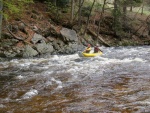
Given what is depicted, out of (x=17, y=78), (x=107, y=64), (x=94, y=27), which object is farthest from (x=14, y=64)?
(x=94, y=27)

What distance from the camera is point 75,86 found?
11711 millimetres

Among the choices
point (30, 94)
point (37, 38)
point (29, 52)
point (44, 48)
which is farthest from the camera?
point (37, 38)

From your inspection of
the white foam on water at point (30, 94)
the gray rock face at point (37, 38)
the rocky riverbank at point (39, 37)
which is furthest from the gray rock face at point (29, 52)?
the white foam on water at point (30, 94)

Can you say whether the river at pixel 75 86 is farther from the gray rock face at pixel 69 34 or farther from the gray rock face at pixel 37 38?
the gray rock face at pixel 69 34

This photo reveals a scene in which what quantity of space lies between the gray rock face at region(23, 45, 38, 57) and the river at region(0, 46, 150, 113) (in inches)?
73.1

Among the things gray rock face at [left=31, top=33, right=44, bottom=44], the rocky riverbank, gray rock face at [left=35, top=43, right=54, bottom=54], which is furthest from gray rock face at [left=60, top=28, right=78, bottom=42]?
gray rock face at [left=31, top=33, right=44, bottom=44]

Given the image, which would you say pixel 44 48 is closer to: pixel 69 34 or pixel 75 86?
pixel 69 34

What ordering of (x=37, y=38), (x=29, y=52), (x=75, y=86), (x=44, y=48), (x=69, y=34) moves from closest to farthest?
(x=75, y=86), (x=29, y=52), (x=44, y=48), (x=37, y=38), (x=69, y=34)

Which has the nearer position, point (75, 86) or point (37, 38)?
point (75, 86)

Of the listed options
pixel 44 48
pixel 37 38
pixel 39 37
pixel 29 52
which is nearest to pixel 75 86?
pixel 29 52

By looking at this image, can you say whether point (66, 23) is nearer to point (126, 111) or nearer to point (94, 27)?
point (94, 27)

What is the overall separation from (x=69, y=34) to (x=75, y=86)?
42.5ft

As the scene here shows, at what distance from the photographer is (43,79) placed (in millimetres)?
13078

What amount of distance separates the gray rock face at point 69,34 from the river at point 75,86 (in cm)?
574
